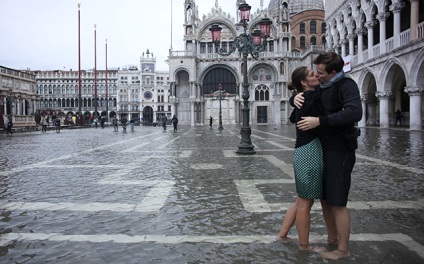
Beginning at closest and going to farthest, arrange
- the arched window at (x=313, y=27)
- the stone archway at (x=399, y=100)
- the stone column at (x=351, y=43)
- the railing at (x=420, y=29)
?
the railing at (x=420, y=29) → the stone archway at (x=399, y=100) → the stone column at (x=351, y=43) → the arched window at (x=313, y=27)

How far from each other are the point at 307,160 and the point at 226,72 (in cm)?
5030

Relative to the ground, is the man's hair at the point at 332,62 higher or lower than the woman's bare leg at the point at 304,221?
higher

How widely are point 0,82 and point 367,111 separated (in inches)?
1762

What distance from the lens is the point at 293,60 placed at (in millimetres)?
51500

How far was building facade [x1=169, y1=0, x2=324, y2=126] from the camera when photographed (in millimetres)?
51000

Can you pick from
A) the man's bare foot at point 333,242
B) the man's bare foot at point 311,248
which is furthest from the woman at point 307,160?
the man's bare foot at point 333,242

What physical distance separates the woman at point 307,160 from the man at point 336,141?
0.06 metres

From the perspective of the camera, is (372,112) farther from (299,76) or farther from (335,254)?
(335,254)

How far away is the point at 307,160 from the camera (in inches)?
125

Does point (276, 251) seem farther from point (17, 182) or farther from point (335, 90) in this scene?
point (17, 182)

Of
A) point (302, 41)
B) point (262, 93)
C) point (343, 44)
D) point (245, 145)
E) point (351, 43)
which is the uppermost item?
point (302, 41)

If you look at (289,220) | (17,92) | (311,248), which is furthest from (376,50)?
(17,92)

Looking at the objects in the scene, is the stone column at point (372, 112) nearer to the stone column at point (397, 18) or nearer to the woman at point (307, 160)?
→ the stone column at point (397, 18)

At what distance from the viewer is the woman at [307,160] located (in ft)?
10.4
